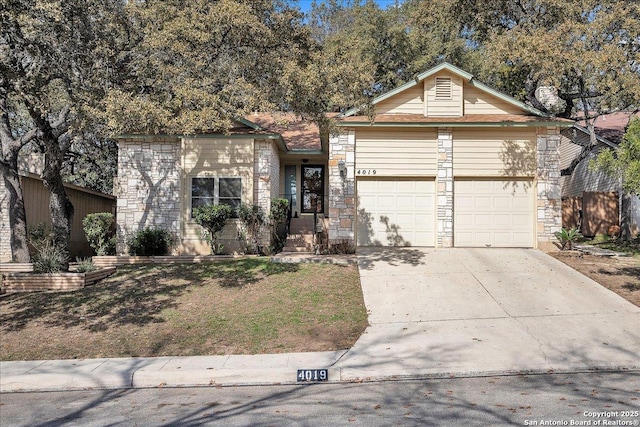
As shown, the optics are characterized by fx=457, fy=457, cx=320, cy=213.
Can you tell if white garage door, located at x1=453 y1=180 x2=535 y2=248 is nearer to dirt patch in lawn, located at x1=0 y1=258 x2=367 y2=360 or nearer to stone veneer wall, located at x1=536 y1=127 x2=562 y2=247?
stone veneer wall, located at x1=536 y1=127 x2=562 y2=247

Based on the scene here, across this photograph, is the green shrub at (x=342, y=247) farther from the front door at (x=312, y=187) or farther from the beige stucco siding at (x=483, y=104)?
the beige stucco siding at (x=483, y=104)

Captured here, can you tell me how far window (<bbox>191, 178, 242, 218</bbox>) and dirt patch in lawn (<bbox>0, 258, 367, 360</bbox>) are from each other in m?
2.77

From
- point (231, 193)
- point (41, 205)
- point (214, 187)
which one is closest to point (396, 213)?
point (231, 193)

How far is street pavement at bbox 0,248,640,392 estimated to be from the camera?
5938 millimetres

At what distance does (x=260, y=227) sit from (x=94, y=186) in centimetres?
1411

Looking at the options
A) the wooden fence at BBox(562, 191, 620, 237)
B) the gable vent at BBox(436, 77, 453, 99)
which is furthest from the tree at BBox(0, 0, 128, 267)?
the wooden fence at BBox(562, 191, 620, 237)

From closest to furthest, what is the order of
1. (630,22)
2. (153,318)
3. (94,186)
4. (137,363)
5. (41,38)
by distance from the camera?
(137,363) < (153,318) < (41,38) < (630,22) < (94,186)

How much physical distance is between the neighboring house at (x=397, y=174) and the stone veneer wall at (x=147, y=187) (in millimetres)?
29

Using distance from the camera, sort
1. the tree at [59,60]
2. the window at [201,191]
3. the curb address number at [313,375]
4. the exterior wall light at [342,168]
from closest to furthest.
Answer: the curb address number at [313,375], the tree at [59,60], the exterior wall light at [342,168], the window at [201,191]

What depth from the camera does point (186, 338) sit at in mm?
7398

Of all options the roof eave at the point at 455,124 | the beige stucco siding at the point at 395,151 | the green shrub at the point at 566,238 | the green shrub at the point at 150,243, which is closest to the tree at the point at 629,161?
the green shrub at the point at 566,238

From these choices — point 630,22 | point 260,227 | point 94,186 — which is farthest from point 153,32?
point 94,186

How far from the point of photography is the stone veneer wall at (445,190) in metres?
13.1

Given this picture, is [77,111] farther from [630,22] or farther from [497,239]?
[630,22]
